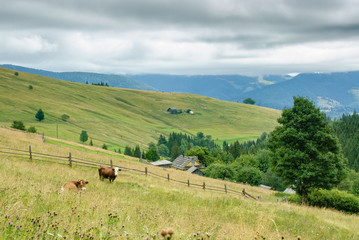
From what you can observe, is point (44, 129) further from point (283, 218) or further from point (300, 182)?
point (283, 218)

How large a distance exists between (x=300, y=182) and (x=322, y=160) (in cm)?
392

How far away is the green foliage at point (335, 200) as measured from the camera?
36.5m

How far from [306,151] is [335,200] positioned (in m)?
9.60

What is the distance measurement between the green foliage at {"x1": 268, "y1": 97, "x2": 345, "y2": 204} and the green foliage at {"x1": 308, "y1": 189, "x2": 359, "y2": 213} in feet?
10.8

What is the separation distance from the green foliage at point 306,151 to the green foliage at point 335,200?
3.28 metres

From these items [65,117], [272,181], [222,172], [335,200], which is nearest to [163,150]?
[65,117]

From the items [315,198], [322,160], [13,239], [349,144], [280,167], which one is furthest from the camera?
[349,144]

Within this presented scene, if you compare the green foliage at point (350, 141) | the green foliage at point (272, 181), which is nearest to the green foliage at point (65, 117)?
the green foliage at point (272, 181)

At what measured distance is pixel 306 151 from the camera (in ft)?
110

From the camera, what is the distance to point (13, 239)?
16.5 feet

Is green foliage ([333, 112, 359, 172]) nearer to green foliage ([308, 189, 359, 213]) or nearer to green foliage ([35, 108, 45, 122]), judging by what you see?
green foliage ([308, 189, 359, 213])

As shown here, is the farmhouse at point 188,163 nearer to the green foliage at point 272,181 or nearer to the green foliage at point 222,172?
the green foliage at point 222,172

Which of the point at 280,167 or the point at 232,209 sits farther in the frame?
the point at 280,167

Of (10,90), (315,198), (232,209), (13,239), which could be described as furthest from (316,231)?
(10,90)
